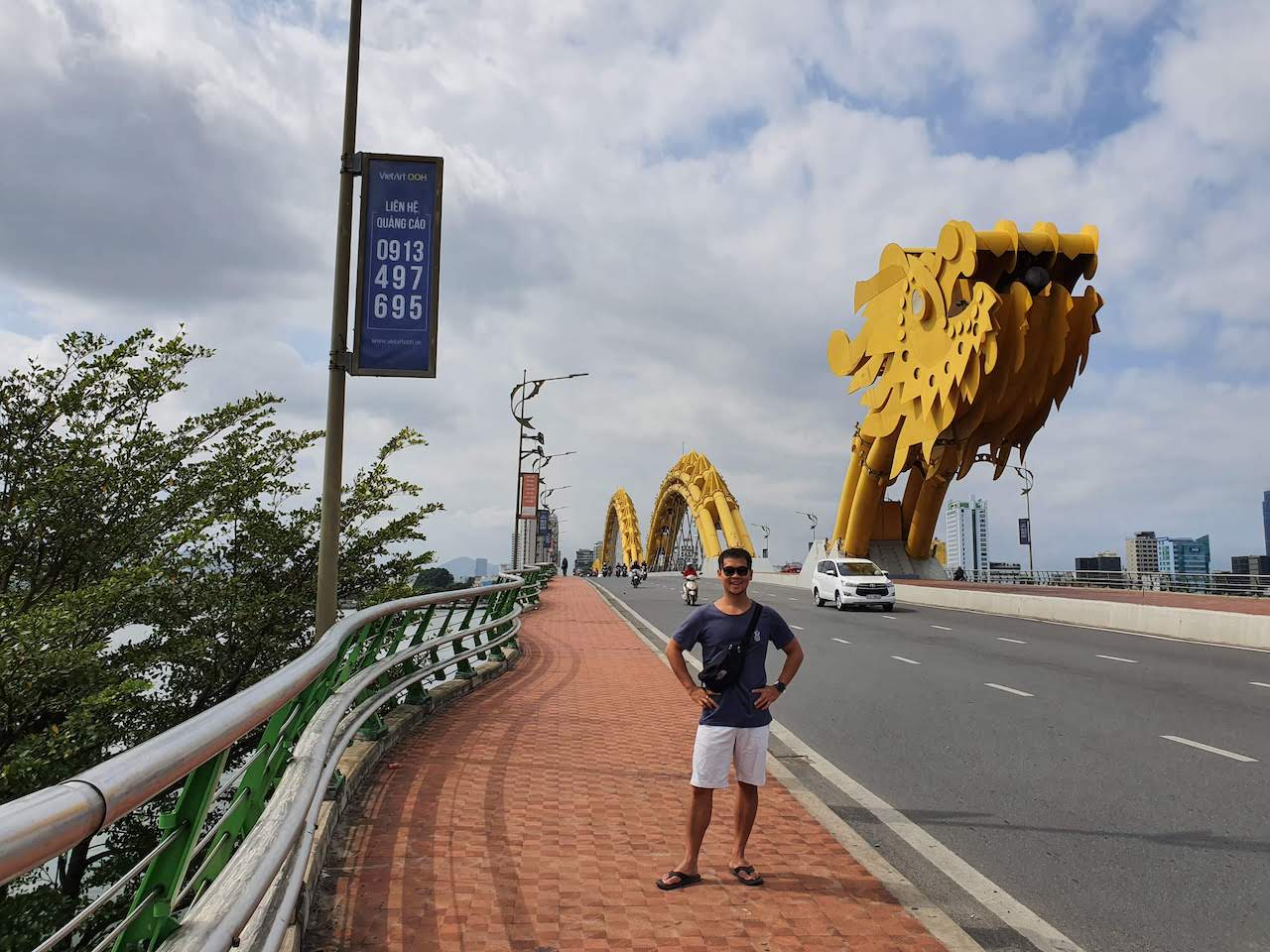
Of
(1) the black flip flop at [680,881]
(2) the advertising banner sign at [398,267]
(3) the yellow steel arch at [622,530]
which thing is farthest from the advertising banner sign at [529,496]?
(3) the yellow steel arch at [622,530]

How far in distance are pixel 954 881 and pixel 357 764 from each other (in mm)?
3914

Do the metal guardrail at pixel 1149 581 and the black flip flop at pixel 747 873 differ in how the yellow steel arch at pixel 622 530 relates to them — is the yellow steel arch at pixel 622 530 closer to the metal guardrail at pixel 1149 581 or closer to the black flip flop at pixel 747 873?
the metal guardrail at pixel 1149 581

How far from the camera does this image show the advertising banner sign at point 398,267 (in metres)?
8.24

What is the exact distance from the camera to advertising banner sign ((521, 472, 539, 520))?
1353 inches

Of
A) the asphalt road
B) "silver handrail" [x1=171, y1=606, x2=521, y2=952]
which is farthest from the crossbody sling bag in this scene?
"silver handrail" [x1=171, y1=606, x2=521, y2=952]

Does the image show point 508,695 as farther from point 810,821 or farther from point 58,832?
point 58,832

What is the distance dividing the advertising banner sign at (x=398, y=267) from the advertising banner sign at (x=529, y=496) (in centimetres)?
2567

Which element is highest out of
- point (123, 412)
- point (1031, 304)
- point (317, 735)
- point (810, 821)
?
point (1031, 304)

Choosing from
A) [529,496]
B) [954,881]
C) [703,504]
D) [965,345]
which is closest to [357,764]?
[954,881]

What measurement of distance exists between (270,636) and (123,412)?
3180 millimetres

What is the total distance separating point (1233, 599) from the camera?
30.0 m

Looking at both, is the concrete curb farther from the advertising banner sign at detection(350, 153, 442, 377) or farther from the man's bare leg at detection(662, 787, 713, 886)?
the advertising banner sign at detection(350, 153, 442, 377)

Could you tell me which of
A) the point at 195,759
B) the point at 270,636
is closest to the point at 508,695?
the point at 270,636

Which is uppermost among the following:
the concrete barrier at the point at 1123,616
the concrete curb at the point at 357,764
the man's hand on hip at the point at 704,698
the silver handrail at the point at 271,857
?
the man's hand on hip at the point at 704,698
